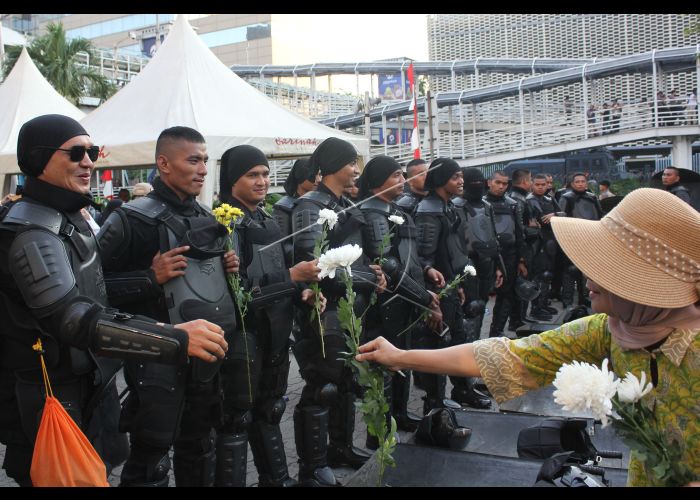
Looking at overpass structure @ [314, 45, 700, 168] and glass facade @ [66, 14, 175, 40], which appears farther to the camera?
glass facade @ [66, 14, 175, 40]

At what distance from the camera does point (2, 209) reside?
2.72 metres

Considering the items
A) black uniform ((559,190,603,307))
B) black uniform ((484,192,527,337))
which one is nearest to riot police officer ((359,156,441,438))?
black uniform ((484,192,527,337))

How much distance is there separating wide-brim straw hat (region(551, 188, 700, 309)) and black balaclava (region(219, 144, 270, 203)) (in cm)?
245

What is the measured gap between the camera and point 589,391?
156cm

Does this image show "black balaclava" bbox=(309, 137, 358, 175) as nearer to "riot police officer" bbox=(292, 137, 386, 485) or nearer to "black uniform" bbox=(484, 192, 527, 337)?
"riot police officer" bbox=(292, 137, 386, 485)

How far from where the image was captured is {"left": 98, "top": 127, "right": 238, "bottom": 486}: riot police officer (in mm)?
3086

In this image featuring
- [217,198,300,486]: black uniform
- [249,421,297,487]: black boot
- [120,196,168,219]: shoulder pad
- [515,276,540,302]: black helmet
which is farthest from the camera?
[515,276,540,302]: black helmet

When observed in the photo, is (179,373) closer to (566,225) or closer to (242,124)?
(566,225)

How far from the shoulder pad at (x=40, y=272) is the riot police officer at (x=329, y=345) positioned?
5.54 feet

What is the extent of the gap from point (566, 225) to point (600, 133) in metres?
31.7

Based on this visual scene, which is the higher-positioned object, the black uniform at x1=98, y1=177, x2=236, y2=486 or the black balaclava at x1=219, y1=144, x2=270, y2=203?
the black balaclava at x1=219, y1=144, x2=270, y2=203

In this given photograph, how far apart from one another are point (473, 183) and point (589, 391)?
20.5 feet

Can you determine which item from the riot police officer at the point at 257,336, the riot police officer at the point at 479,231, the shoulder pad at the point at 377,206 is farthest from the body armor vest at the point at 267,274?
the riot police officer at the point at 479,231
